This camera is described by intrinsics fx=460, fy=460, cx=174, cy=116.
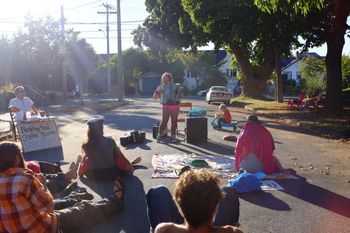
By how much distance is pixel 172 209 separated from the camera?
452cm

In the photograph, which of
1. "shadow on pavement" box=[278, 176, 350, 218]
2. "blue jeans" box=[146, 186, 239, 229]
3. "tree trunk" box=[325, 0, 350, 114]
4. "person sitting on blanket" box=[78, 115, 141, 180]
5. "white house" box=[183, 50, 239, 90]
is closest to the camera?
"blue jeans" box=[146, 186, 239, 229]

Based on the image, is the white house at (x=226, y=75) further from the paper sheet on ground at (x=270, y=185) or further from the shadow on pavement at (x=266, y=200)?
the shadow on pavement at (x=266, y=200)

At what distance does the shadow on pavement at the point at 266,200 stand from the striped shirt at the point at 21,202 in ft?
11.4

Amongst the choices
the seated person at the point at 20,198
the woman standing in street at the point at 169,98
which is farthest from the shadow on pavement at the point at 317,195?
the woman standing in street at the point at 169,98

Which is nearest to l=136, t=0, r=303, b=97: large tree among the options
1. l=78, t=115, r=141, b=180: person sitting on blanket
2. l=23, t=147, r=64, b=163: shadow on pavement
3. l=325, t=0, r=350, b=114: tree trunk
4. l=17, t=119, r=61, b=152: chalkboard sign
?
l=325, t=0, r=350, b=114: tree trunk

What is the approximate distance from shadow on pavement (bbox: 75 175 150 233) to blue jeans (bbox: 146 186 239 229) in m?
1.37

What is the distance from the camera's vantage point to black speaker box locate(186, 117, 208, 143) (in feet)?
43.2

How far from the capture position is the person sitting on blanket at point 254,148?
8.45 meters

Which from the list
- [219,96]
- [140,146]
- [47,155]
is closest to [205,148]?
[140,146]

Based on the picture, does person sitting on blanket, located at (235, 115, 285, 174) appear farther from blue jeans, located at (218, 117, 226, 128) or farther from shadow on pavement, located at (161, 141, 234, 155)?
blue jeans, located at (218, 117, 226, 128)

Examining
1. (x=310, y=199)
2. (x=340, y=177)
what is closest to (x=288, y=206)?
(x=310, y=199)

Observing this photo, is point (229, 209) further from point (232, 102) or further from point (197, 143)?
point (232, 102)

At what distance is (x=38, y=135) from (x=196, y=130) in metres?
4.42

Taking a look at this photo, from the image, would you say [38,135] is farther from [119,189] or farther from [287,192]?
[287,192]
